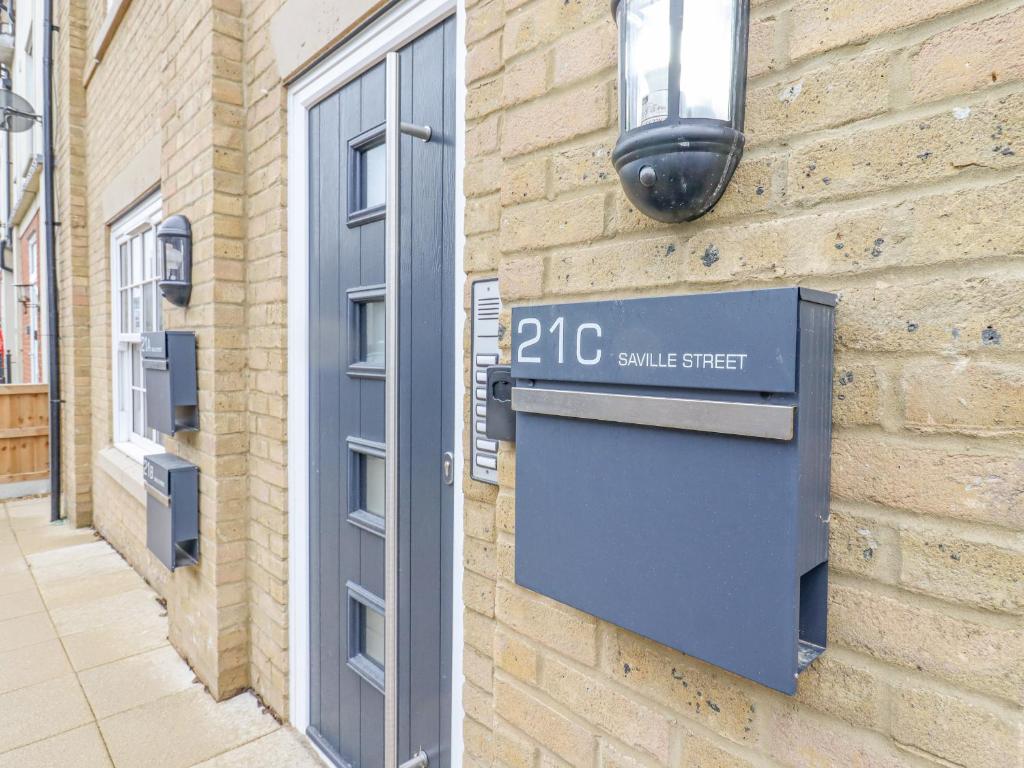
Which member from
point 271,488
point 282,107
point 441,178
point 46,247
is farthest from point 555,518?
point 46,247

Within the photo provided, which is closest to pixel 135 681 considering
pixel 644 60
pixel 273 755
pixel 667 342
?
pixel 273 755

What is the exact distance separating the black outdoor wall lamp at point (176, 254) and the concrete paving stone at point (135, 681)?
5.85 feet

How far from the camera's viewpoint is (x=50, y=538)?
5.02m

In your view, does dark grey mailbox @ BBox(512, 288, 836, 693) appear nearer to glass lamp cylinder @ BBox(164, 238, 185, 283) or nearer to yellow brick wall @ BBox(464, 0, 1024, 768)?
yellow brick wall @ BBox(464, 0, 1024, 768)

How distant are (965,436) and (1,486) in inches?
325

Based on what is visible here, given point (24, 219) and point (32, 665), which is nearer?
point (32, 665)

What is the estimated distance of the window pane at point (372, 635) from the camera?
2.13 metres

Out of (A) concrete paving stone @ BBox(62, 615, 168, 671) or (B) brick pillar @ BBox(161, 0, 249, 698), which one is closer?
(B) brick pillar @ BBox(161, 0, 249, 698)

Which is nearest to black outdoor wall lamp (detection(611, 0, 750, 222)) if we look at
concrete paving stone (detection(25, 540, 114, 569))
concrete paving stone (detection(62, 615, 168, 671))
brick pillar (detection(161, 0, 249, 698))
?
brick pillar (detection(161, 0, 249, 698))

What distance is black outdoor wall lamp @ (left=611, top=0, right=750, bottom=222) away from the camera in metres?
0.71

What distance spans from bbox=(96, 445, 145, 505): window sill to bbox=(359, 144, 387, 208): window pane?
2.67 meters

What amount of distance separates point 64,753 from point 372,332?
2017 millimetres

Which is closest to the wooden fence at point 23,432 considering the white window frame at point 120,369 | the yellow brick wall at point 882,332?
the white window frame at point 120,369

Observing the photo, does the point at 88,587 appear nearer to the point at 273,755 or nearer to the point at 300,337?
the point at 273,755
